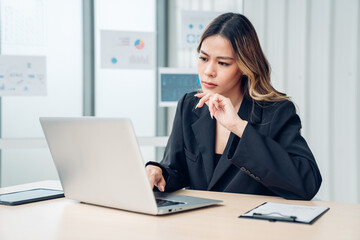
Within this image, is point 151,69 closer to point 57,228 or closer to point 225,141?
point 225,141

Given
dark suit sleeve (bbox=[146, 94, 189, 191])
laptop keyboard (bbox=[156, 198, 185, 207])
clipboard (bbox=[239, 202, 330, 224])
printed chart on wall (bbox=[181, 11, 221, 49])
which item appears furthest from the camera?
printed chart on wall (bbox=[181, 11, 221, 49])

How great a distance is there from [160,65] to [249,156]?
157 centimetres

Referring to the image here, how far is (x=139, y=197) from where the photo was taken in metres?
0.98

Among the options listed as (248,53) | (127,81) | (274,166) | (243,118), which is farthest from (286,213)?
(127,81)

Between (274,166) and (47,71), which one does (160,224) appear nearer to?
(274,166)

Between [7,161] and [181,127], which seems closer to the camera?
[181,127]

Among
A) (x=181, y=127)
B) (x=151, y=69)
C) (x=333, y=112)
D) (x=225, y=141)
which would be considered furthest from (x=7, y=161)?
(x=333, y=112)

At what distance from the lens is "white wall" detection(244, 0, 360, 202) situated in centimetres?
255

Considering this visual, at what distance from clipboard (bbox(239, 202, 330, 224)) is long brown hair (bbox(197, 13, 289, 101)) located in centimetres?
57

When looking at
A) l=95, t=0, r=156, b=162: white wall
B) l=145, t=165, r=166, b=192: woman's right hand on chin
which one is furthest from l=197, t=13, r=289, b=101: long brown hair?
l=95, t=0, r=156, b=162: white wall

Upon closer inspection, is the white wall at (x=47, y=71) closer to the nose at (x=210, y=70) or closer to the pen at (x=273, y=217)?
the nose at (x=210, y=70)

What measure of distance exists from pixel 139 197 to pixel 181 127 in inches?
29.2

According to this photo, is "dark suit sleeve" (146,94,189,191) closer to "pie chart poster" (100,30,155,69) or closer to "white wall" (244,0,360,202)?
"pie chart poster" (100,30,155,69)

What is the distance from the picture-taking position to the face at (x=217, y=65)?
1589mm
